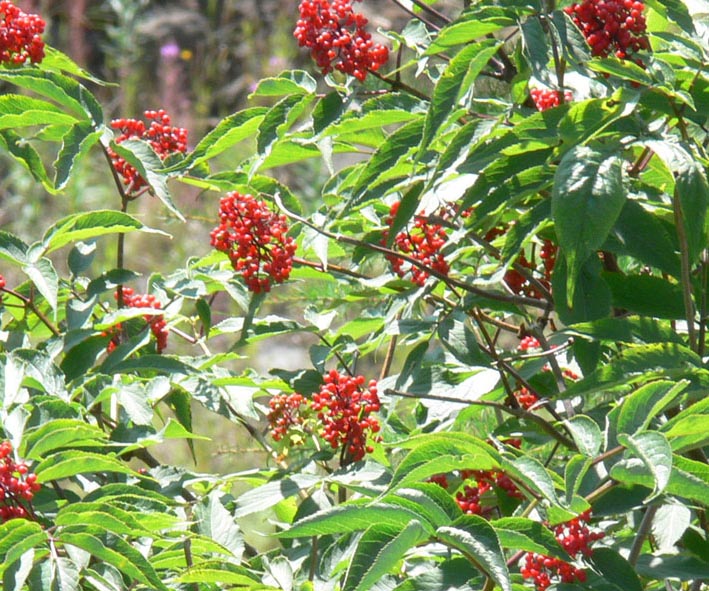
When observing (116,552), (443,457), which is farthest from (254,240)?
(443,457)

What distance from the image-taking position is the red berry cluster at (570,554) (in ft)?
3.51

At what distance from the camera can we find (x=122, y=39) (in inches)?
294

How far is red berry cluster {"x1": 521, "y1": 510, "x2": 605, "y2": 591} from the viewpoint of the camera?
107 cm

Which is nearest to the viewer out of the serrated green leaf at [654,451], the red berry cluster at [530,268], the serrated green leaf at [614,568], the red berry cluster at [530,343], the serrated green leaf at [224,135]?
the serrated green leaf at [654,451]

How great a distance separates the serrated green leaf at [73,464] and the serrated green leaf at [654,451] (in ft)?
1.90

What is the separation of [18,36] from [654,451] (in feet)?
3.80

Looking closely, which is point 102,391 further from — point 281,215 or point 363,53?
point 363,53

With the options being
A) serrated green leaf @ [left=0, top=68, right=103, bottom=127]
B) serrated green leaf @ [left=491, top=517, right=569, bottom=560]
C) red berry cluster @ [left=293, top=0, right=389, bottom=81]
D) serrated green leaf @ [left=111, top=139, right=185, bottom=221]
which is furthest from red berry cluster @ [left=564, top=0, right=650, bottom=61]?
serrated green leaf @ [left=0, top=68, right=103, bottom=127]

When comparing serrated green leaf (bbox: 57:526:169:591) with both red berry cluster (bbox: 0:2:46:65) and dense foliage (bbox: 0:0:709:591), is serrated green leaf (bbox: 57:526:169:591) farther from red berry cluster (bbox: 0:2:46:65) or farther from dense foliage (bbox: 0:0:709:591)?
red berry cluster (bbox: 0:2:46:65)

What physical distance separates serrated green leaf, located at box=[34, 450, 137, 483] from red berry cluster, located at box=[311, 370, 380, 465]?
27 centimetres

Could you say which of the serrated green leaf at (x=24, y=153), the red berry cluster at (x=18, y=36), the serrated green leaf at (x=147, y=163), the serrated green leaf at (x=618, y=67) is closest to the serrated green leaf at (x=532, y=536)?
the serrated green leaf at (x=618, y=67)

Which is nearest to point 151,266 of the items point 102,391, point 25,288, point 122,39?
point 122,39

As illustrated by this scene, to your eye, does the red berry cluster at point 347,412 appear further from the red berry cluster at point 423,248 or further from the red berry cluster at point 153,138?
the red berry cluster at point 153,138

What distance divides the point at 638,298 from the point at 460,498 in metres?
0.37
